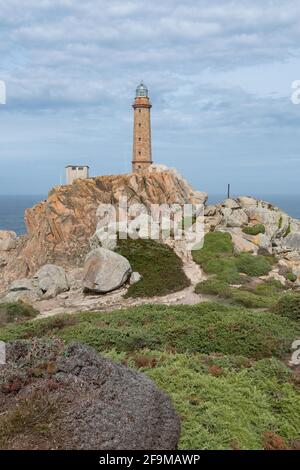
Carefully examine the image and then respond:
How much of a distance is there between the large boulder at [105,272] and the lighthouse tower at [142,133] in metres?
38.5

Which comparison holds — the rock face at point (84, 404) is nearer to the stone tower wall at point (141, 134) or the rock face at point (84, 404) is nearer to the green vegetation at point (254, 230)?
the green vegetation at point (254, 230)

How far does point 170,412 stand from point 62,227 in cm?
4004

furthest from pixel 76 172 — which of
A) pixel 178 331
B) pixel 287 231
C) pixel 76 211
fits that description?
pixel 178 331

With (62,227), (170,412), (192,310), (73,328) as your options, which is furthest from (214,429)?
(62,227)

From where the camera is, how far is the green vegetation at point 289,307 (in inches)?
705

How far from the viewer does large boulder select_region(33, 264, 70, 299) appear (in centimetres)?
2645

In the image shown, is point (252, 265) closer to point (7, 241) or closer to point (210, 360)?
point (210, 360)

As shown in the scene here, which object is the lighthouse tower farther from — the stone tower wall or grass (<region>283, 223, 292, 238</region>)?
grass (<region>283, 223, 292, 238</region>)

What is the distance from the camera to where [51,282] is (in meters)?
26.8

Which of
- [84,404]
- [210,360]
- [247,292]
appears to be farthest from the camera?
[247,292]

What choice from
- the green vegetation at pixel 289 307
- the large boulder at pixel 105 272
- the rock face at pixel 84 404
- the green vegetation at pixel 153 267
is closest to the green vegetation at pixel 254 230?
the green vegetation at pixel 153 267

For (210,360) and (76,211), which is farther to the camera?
(76,211)


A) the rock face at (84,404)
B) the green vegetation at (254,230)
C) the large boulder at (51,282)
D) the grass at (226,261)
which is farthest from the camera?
the green vegetation at (254,230)

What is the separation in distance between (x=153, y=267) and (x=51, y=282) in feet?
19.5
